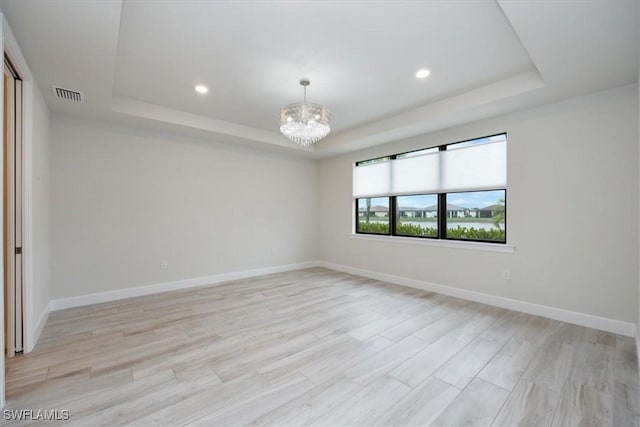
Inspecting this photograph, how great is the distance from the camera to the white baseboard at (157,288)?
12.0 ft

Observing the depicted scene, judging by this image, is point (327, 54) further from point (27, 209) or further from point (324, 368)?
point (27, 209)

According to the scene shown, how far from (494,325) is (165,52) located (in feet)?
14.4

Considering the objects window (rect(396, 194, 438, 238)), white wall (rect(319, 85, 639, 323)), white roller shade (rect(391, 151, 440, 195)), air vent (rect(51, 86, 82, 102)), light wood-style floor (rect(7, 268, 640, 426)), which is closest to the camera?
light wood-style floor (rect(7, 268, 640, 426))

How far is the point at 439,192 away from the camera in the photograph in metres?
4.37

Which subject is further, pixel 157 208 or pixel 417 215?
pixel 417 215

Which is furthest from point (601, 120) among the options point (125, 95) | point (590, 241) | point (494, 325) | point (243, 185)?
point (125, 95)

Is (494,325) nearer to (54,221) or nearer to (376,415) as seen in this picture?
(376,415)

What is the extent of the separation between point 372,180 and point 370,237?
3.64 ft

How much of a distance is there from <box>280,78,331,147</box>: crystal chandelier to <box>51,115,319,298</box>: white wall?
92.3 inches

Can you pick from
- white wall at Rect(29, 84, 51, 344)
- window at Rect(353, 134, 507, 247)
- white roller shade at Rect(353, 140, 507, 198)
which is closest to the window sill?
window at Rect(353, 134, 507, 247)

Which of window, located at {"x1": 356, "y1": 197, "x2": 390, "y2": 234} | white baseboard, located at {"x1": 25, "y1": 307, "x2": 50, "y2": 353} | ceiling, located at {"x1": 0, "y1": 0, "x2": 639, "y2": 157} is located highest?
ceiling, located at {"x1": 0, "y1": 0, "x2": 639, "y2": 157}

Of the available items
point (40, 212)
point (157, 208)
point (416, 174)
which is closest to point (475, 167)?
point (416, 174)

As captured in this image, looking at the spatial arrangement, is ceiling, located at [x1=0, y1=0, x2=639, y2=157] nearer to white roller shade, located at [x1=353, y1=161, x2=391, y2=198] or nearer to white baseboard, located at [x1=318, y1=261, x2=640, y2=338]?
white roller shade, located at [x1=353, y1=161, x2=391, y2=198]

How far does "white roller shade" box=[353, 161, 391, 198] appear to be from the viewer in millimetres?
5160
